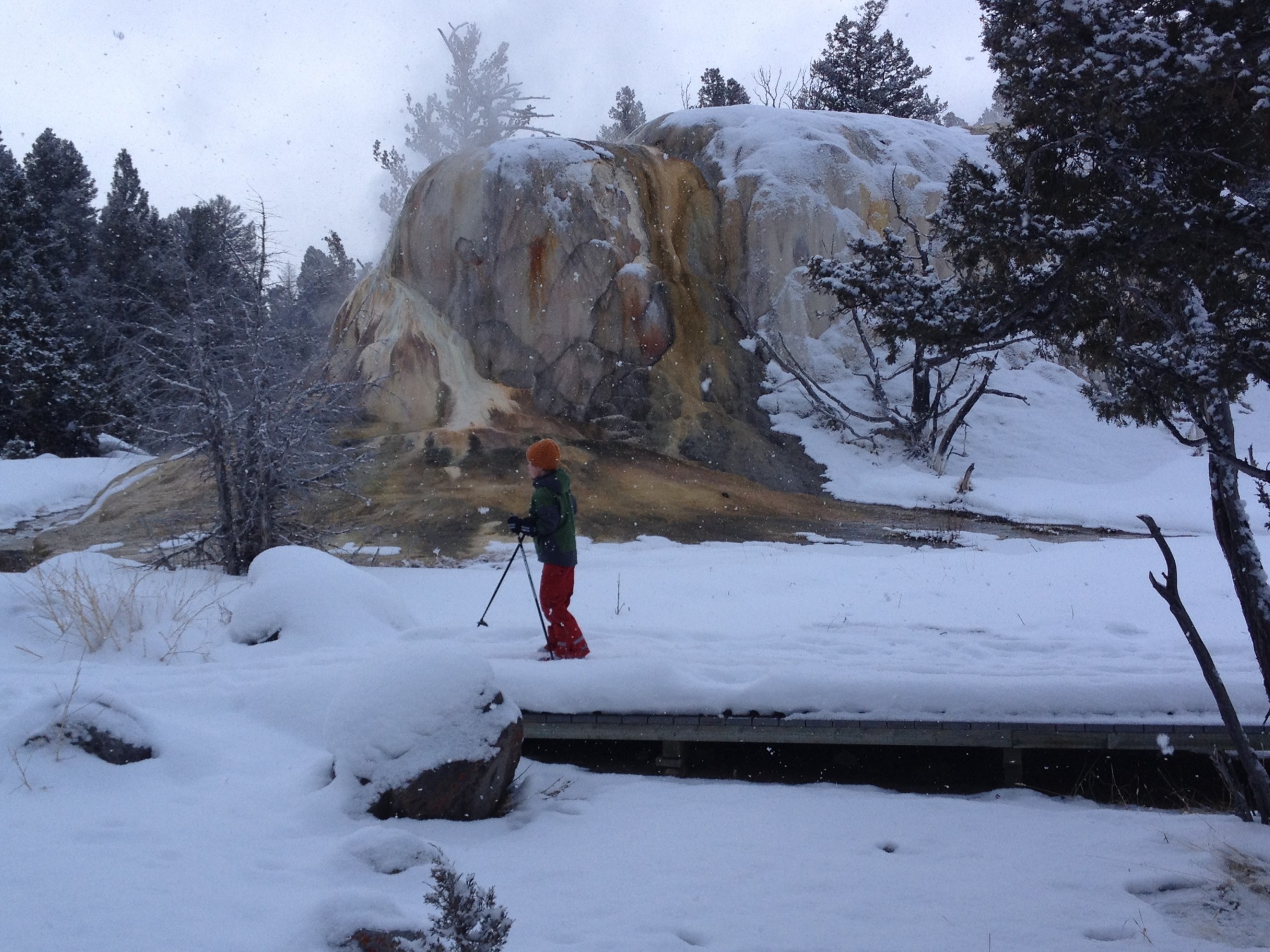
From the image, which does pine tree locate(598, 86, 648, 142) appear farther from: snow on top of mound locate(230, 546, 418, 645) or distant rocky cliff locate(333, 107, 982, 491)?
snow on top of mound locate(230, 546, 418, 645)

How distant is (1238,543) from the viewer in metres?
4.91

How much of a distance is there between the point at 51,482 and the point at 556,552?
629 inches

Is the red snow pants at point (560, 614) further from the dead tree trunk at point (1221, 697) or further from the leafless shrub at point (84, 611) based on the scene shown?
the dead tree trunk at point (1221, 697)

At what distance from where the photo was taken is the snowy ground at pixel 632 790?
3.43m

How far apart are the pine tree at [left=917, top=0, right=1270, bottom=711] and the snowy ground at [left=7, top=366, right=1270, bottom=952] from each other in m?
1.64

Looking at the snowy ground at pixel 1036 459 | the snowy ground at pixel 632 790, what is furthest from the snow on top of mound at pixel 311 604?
the snowy ground at pixel 1036 459

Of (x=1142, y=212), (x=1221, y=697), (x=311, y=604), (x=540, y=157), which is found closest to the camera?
(x=1142, y=212)

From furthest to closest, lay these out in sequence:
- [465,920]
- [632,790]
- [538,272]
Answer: [538,272] < [632,790] < [465,920]

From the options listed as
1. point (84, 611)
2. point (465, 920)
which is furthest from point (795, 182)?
point (465, 920)

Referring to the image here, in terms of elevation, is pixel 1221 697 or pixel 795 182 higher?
pixel 795 182

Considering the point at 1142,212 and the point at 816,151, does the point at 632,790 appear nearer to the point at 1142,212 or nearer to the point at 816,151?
the point at 1142,212

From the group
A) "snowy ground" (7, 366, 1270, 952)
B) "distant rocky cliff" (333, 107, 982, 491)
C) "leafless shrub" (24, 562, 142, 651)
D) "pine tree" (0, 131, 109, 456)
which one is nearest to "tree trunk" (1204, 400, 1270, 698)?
"snowy ground" (7, 366, 1270, 952)

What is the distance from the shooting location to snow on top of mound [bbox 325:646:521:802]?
4.34 meters

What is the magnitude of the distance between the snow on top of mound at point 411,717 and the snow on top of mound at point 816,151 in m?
18.0
